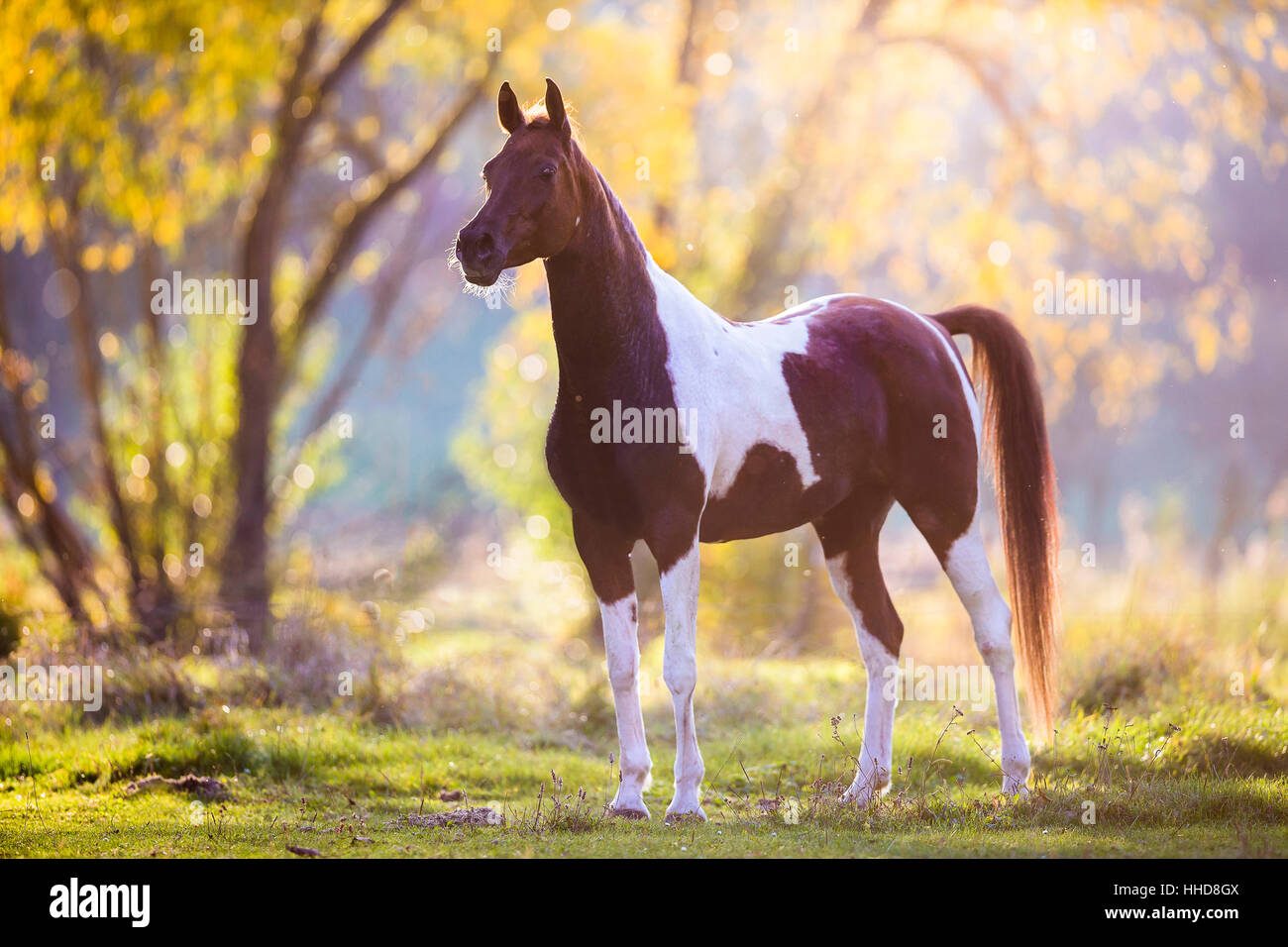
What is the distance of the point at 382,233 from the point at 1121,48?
22.4 m

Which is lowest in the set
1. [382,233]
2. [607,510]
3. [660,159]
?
[607,510]

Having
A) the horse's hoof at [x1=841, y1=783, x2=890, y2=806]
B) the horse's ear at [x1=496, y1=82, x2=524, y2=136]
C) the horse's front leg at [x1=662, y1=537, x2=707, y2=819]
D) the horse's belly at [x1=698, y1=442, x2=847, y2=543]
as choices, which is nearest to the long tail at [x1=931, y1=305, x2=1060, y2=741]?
the horse's hoof at [x1=841, y1=783, x2=890, y2=806]

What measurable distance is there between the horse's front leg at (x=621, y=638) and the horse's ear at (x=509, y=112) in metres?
1.63

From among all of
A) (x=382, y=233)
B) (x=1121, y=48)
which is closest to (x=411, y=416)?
(x=382, y=233)

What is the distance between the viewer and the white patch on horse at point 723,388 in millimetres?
4855

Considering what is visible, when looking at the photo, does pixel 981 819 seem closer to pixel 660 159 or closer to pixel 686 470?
pixel 686 470

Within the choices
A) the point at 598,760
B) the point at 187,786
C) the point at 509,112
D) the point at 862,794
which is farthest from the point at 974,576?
the point at 187,786

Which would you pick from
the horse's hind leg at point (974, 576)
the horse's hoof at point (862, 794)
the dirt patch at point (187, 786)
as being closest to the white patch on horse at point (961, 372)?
the horse's hind leg at point (974, 576)

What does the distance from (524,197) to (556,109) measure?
0.40m
